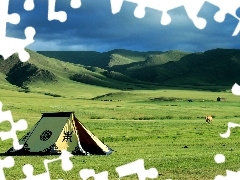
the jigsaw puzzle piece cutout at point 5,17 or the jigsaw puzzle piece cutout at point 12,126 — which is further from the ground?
the jigsaw puzzle piece cutout at point 5,17

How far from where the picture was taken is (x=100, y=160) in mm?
24750

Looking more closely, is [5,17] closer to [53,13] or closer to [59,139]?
[53,13]

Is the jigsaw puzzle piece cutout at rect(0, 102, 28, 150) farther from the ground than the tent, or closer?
closer

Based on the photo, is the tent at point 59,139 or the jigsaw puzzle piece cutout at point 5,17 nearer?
the jigsaw puzzle piece cutout at point 5,17

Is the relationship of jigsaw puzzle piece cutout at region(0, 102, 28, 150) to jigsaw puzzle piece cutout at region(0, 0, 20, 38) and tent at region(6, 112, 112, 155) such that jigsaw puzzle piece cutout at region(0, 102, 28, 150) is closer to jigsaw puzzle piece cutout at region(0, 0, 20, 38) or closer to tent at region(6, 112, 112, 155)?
jigsaw puzzle piece cutout at region(0, 0, 20, 38)

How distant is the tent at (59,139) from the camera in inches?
1085

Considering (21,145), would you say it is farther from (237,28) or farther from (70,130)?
(237,28)

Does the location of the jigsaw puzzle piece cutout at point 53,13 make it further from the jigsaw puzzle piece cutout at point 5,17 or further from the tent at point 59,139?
the tent at point 59,139

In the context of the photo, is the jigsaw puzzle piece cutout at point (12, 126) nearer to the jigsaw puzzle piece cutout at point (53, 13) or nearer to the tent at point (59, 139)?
the jigsaw puzzle piece cutout at point (53, 13)

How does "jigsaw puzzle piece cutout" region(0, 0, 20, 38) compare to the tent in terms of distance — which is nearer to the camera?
"jigsaw puzzle piece cutout" region(0, 0, 20, 38)

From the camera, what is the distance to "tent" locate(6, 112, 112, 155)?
27547 mm

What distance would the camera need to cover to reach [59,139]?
27578 millimetres

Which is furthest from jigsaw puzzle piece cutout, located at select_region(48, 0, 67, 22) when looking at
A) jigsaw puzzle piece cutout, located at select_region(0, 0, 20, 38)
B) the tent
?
the tent

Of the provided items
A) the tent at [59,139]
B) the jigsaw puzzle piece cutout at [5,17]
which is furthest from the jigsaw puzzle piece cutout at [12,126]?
the tent at [59,139]
